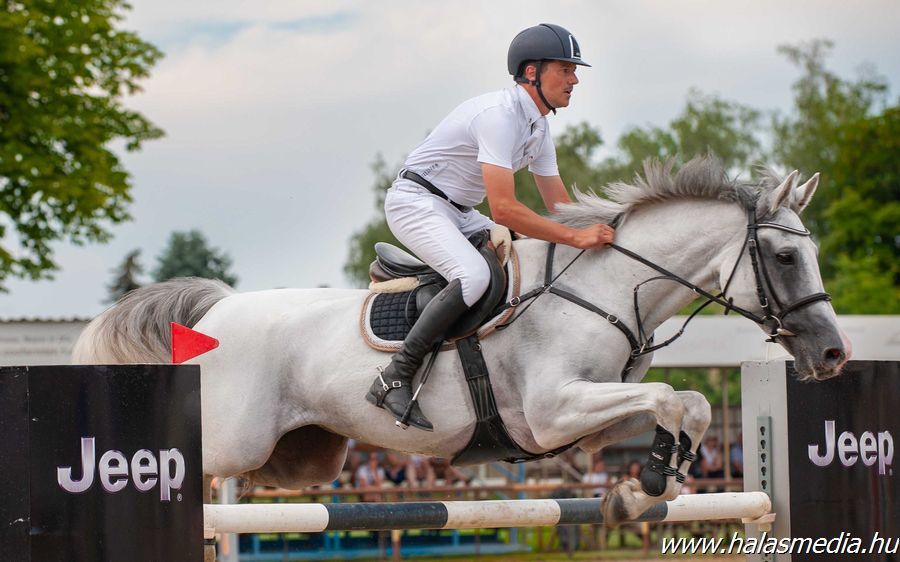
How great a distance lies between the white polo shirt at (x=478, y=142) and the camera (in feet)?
16.6

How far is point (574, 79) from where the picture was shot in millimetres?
5250

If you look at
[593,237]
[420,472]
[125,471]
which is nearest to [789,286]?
[593,237]

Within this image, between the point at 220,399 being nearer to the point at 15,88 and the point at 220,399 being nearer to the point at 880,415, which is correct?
the point at 880,415

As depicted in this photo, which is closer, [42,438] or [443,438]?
[42,438]

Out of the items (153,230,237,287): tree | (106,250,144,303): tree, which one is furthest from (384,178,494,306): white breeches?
(106,250,144,303): tree

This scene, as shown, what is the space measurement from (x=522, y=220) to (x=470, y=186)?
46cm

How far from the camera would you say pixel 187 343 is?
18.4 ft

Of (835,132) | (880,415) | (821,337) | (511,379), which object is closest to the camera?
(821,337)

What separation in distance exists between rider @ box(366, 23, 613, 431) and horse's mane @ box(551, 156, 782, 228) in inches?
6.1

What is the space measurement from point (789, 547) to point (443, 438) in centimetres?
164

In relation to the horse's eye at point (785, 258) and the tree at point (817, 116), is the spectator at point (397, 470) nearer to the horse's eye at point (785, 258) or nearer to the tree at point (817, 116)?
the horse's eye at point (785, 258)

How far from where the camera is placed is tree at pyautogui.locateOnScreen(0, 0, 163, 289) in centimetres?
1898

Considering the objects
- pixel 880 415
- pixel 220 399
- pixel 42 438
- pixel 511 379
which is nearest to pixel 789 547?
pixel 880 415

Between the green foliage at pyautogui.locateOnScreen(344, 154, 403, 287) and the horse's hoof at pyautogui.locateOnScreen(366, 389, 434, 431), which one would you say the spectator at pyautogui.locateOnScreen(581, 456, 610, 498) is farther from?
the green foliage at pyautogui.locateOnScreen(344, 154, 403, 287)
